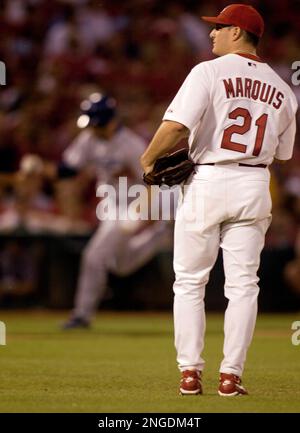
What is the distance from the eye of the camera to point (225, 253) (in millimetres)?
5508

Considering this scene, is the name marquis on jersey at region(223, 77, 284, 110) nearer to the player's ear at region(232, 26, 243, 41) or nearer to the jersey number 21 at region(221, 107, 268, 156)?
the jersey number 21 at region(221, 107, 268, 156)

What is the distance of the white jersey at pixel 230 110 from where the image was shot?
5383mm

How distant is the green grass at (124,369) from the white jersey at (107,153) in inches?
65.2

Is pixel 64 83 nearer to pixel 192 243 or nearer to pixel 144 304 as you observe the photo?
pixel 144 304

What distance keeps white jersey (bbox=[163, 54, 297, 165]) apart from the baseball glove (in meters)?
0.06

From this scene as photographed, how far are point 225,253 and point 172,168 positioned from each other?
0.52 meters

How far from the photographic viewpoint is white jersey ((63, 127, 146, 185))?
35.3 ft

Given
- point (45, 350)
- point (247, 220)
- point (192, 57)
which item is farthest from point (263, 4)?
point (247, 220)

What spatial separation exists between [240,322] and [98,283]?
5421 millimetres

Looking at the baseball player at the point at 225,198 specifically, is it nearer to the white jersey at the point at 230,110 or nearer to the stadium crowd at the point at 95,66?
the white jersey at the point at 230,110

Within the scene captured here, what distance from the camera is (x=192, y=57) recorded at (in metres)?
14.9

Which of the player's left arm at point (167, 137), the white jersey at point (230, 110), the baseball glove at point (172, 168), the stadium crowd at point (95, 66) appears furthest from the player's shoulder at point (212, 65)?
the stadium crowd at point (95, 66)

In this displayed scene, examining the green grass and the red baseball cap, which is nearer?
the green grass

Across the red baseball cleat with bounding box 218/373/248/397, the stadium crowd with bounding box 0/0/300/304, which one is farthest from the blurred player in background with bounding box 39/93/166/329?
the red baseball cleat with bounding box 218/373/248/397
